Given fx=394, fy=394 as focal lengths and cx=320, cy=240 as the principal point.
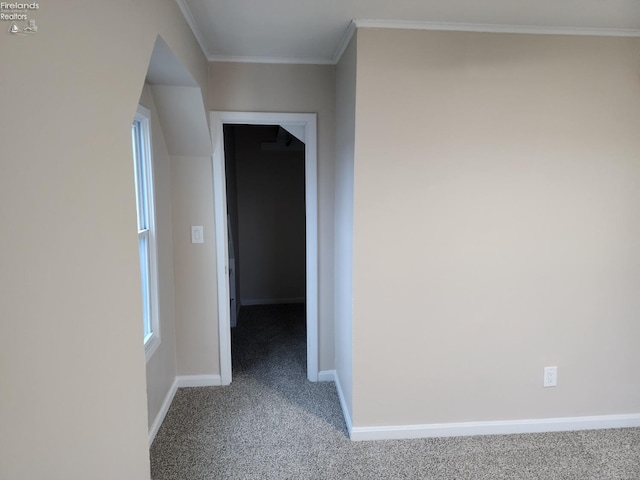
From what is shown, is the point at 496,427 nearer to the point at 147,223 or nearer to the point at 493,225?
the point at 493,225

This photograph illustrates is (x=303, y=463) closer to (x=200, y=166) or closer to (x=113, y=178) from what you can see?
(x=113, y=178)

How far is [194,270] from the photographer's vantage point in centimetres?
292

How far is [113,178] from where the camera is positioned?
43.9 inches

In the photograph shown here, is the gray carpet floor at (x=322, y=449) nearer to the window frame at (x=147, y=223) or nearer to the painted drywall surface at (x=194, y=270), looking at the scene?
the painted drywall surface at (x=194, y=270)

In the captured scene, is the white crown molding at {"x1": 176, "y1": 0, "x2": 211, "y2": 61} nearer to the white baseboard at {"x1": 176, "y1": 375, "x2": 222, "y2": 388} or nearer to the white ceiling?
the white ceiling

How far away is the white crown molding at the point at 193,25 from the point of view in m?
1.88

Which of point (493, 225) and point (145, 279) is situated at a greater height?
point (493, 225)

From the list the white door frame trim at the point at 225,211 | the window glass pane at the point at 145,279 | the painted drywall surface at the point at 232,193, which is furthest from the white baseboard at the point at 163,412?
the painted drywall surface at the point at 232,193

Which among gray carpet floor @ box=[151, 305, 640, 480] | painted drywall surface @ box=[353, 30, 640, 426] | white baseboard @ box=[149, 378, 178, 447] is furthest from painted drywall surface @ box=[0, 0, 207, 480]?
painted drywall surface @ box=[353, 30, 640, 426]

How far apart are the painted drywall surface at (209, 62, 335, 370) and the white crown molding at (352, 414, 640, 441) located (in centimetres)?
132

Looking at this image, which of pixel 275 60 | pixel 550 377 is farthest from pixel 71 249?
pixel 550 377

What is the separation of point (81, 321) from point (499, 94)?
2249mm

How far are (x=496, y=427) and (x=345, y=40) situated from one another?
2511mm

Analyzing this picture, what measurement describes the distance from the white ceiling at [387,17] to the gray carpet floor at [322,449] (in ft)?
7.71
